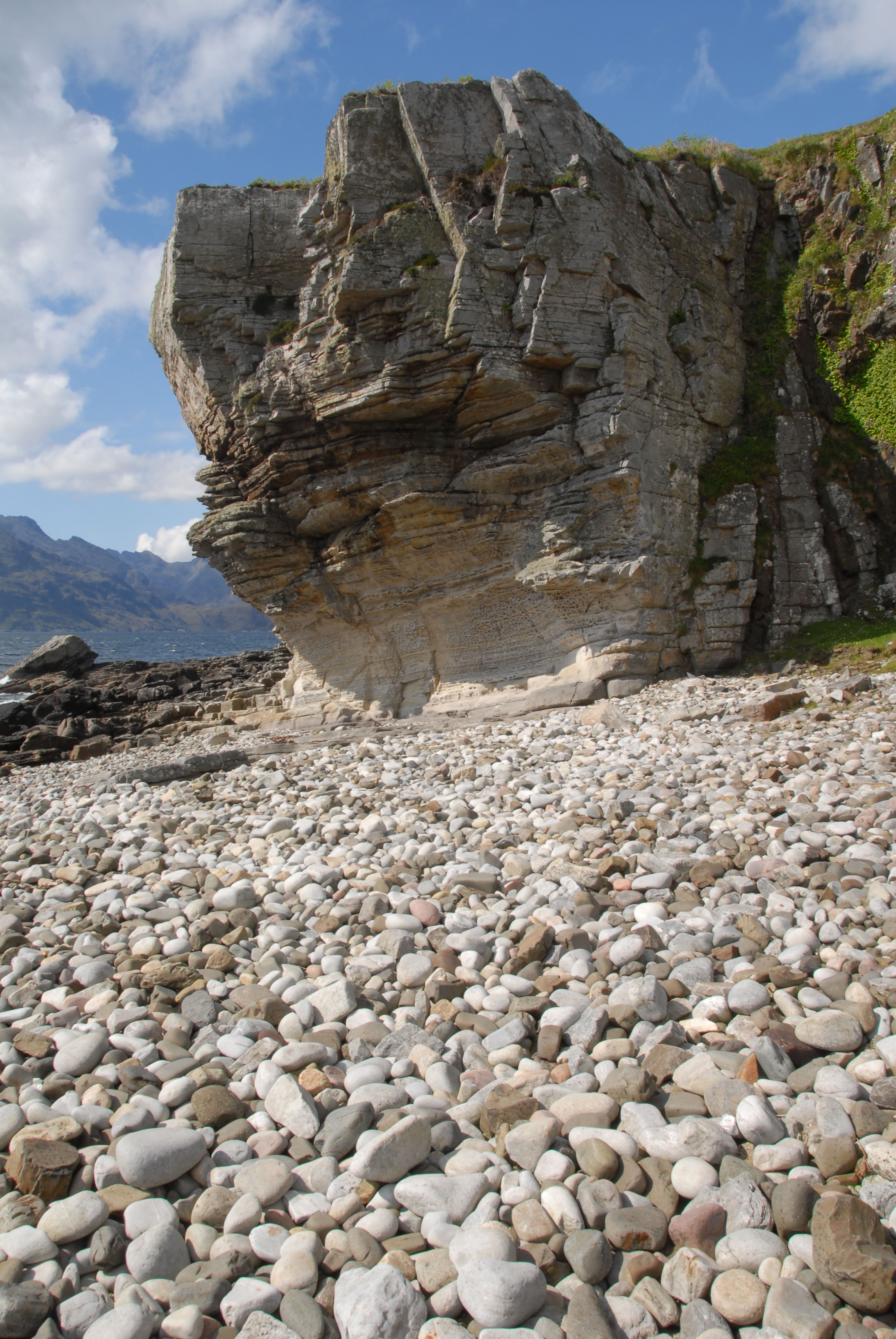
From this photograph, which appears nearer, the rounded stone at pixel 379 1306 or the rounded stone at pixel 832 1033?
the rounded stone at pixel 379 1306

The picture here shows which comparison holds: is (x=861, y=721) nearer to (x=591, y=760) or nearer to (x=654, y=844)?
(x=591, y=760)

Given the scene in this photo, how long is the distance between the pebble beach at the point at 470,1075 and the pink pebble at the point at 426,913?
0.02m

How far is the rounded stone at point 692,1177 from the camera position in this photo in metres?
2.40

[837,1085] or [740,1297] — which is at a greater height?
[837,1085]

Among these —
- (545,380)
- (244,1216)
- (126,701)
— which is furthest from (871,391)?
(126,701)

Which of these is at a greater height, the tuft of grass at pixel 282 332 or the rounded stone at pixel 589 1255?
the tuft of grass at pixel 282 332

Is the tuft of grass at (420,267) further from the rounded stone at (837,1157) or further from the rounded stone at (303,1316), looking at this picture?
the rounded stone at (303,1316)

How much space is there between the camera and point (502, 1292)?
2.07m

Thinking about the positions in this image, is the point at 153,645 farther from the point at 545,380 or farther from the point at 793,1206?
the point at 793,1206

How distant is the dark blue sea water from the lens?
74.5m

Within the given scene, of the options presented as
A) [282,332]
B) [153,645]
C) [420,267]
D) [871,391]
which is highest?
[282,332]

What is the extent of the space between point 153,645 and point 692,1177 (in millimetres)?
122765

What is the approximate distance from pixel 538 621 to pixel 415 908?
35.2 ft

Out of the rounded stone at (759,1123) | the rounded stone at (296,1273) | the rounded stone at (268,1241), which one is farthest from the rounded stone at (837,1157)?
the rounded stone at (268,1241)
